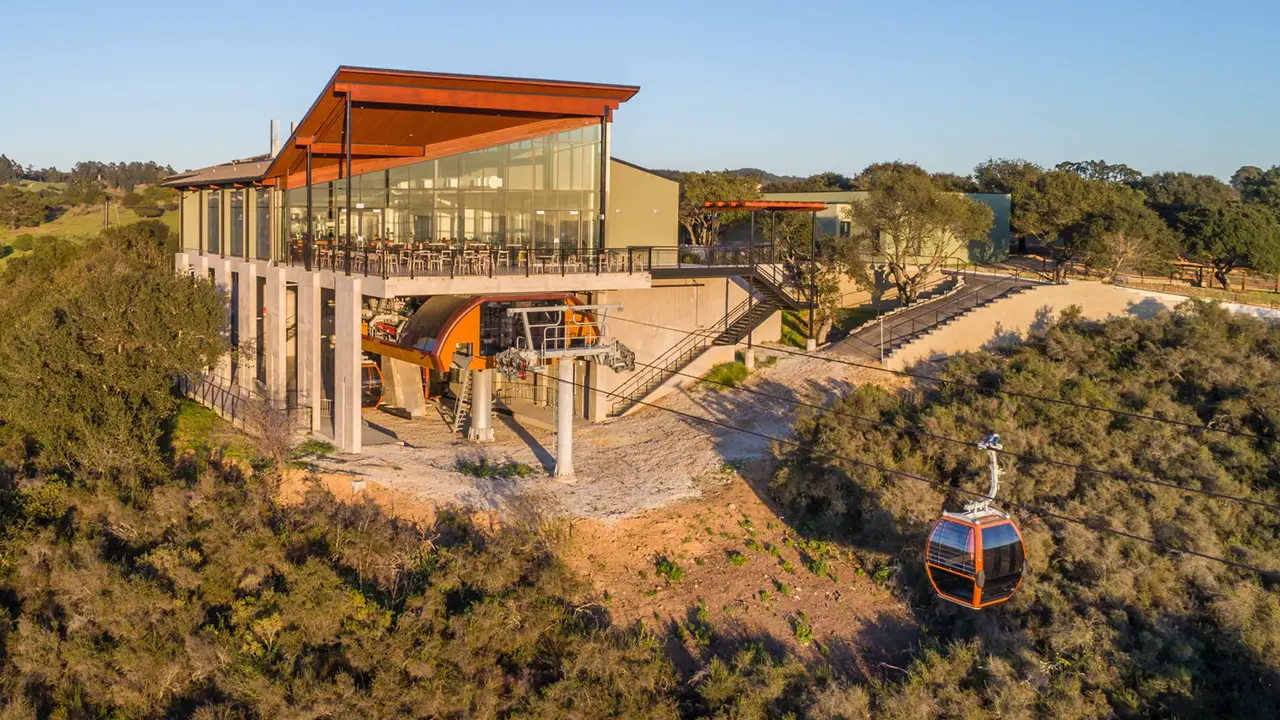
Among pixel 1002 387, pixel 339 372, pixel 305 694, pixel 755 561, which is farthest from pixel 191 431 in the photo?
pixel 1002 387

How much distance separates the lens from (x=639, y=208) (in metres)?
31.9

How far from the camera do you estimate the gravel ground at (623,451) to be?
23.0 meters

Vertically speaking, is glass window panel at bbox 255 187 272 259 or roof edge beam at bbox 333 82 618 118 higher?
roof edge beam at bbox 333 82 618 118

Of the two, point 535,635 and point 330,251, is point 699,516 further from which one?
point 330,251

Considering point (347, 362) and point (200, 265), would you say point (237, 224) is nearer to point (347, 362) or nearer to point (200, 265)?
point (200, 265)

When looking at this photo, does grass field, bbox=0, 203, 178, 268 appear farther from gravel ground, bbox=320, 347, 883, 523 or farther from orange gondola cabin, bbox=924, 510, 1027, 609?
orange gondola cabin, bbox=924, 510, 1027, 609

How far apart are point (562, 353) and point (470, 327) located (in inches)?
137

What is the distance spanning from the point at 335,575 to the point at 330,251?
35.5 ft

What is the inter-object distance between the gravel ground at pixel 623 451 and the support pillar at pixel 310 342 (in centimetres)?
230

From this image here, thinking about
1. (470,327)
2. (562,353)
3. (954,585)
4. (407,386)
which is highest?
(470,327)

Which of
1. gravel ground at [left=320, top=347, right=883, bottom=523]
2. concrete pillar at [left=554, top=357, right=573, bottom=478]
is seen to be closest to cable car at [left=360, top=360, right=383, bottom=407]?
gravel ground at [left=320, top=347, right=883, bottom=523]

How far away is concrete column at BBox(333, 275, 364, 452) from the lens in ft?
81.5

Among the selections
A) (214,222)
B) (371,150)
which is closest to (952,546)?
(371,150)

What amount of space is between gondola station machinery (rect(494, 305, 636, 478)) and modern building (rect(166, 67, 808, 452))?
2.6 inches
